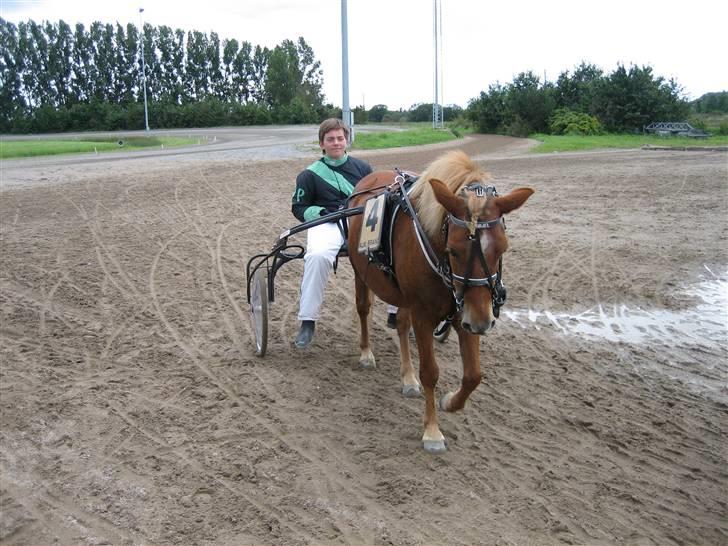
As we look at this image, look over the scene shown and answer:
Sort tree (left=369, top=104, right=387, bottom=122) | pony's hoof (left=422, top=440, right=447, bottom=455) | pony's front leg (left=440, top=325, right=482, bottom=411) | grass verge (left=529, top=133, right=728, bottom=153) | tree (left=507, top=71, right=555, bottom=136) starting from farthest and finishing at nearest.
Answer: tree (left=369, top=104, right=387, bottom=122) → tree (left=507, top=71, right=555, bottom=136) → grass verge (left=529, top=133, right=728, bottom=153) → pony's hoof (left=422, top=440, right=447, bottom=455) → pony's front leg (left=440, top=325, right=482, bottom=411)

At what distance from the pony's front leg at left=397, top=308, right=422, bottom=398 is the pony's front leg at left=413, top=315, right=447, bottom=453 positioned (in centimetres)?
75

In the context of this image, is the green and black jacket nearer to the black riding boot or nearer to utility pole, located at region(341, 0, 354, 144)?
the black riding boot

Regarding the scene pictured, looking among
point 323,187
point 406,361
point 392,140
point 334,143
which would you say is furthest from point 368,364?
point 392,140

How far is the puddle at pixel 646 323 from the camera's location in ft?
20.1

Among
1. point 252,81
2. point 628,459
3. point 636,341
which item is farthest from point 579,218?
point 252,81

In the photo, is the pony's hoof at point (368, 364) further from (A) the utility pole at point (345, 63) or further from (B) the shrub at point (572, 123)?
(B) the shrub at point (572, 123)

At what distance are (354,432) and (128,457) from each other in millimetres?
1489

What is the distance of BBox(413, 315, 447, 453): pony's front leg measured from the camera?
4.20 meters

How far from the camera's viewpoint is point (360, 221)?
16.8 ft

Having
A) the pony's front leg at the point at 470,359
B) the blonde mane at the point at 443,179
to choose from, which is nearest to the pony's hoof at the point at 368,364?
the pony's front leg at the point at 470,359

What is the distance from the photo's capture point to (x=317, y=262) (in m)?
5.68

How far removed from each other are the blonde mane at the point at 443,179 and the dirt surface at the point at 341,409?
152cm

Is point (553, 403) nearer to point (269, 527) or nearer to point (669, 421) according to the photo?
point (669, 421)

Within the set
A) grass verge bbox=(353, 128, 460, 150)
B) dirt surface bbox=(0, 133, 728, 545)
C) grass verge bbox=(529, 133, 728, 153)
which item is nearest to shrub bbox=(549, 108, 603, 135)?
grass verge bbox=(529, 133, 728, 153)
